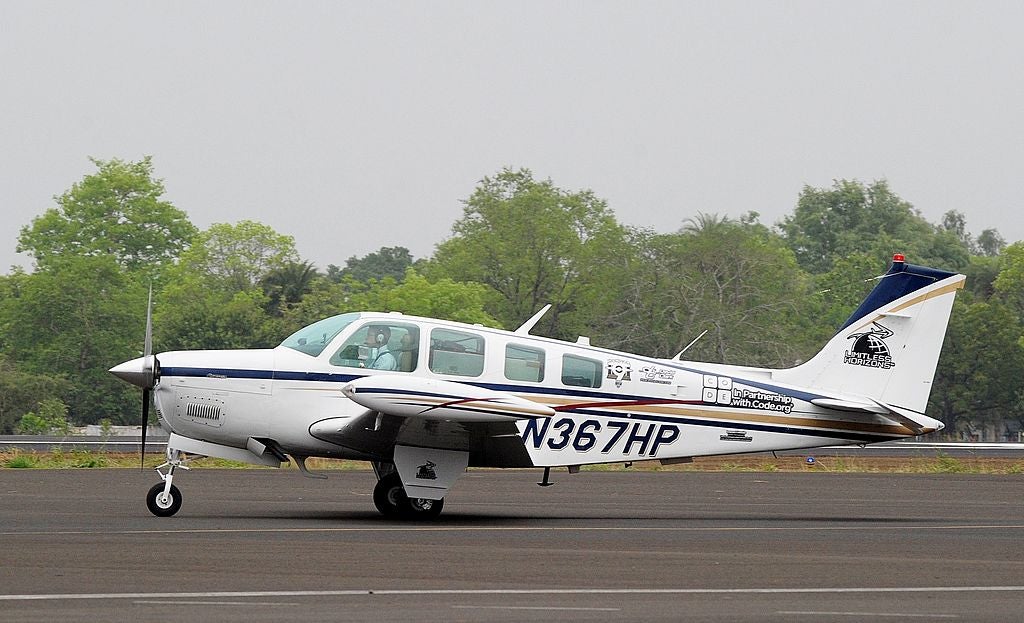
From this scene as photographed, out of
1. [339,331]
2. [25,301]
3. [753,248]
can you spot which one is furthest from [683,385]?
[25,301]

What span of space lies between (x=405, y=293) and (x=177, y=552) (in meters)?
52.3

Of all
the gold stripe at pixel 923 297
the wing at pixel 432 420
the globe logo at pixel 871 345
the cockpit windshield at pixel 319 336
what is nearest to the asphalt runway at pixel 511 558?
the wing at pixel 432 420

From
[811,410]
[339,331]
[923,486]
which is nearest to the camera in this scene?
[339,331]

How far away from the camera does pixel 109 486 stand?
21406 mm

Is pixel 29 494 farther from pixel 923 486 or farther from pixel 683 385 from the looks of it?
pixel 923 486

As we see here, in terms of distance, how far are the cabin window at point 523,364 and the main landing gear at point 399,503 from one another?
5.77 ft

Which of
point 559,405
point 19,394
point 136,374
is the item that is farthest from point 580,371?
point 19,394

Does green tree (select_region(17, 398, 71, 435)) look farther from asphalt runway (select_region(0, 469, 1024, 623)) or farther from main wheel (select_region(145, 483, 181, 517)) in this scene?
main wheel (select_region(145, 483, 181, 517))

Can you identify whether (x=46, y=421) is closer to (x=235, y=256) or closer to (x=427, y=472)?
(x=235, y=256)

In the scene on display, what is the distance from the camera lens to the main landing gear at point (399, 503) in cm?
1549

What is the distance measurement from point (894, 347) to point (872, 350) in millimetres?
283

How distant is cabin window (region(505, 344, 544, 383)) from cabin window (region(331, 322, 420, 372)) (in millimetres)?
1142

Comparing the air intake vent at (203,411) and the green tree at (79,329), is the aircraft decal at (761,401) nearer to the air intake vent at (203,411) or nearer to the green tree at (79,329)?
the air intake vent at (203,411)

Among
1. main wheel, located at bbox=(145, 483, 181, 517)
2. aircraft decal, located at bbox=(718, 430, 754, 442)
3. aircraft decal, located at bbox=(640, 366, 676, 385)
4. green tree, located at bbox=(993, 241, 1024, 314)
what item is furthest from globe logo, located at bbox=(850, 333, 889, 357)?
green tree, located at bbox=(993, 241, 1024, 314)
